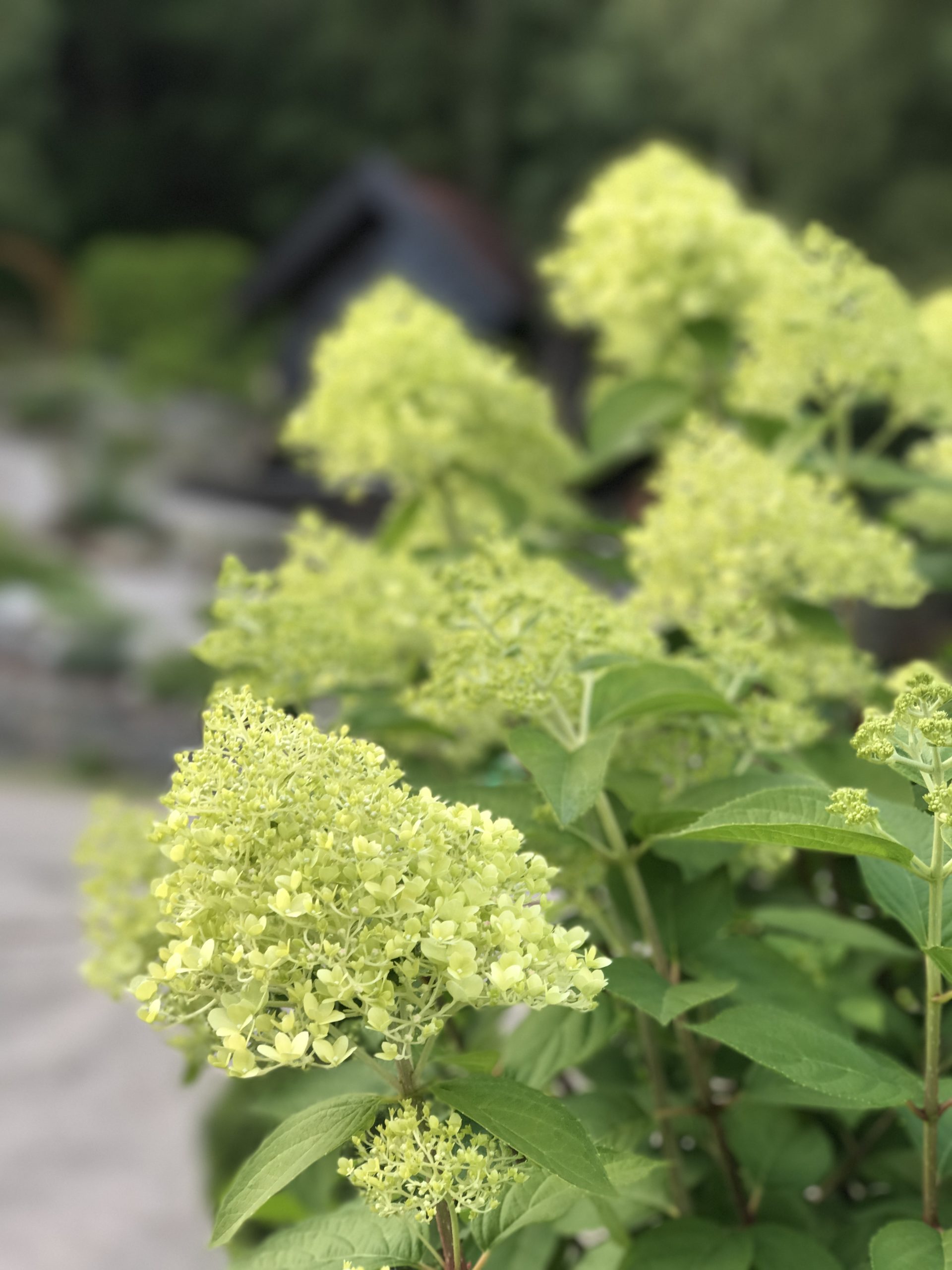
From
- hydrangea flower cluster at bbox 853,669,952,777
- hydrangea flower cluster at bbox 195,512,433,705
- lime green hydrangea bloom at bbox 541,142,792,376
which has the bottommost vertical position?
hydrangea flower cluster at bbox 853,669,952,777

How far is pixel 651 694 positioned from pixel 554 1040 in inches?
6.7

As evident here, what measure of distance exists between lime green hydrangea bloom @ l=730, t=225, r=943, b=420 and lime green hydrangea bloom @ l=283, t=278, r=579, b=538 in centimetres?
20

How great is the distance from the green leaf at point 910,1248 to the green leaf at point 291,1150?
0.20 metres

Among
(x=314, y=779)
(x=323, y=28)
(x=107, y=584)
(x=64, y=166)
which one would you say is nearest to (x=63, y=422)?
(x=107, y=584)

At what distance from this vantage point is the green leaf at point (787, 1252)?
0.57 m

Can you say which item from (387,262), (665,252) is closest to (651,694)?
(665,252)

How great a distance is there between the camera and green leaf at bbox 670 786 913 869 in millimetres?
432

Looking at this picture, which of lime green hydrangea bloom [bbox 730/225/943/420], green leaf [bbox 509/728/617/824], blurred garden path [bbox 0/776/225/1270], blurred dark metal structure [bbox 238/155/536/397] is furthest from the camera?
blurred dark metal structure [bbox 238/155/536/397]

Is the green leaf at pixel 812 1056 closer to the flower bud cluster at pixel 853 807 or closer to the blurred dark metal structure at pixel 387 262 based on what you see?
the flower bud cluster at pixel 853 807

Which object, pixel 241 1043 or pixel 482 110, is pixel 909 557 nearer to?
pixel 241 1043

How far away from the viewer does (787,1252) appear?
582 mm

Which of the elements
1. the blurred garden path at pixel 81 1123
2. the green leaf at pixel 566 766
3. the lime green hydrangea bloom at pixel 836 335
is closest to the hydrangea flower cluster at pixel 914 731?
the green leaf at pixel 566 766

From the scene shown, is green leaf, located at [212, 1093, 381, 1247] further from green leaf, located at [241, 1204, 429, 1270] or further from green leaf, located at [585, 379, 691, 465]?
A: green leaf, located at [585, 379, 691, 465]

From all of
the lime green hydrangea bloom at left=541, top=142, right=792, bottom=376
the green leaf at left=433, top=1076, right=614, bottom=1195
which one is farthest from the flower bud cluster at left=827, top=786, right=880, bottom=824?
the lime green hydrangea bloom at left=541, top=142, right=792, bottom=376
